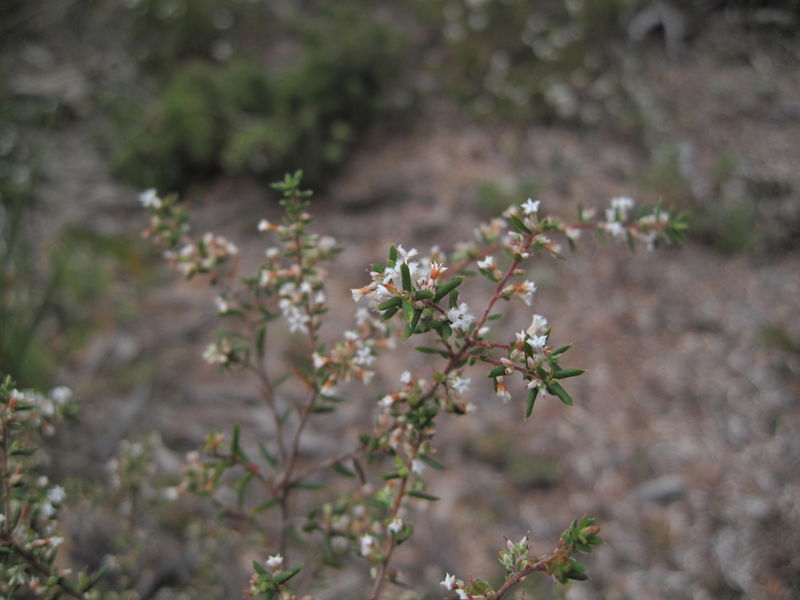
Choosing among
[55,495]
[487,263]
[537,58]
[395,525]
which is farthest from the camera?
[537,58]

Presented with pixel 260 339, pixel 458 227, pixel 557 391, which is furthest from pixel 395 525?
pixel 458 227

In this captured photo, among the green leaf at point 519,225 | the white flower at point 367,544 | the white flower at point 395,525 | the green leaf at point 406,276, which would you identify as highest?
the green leaf at point 519,225

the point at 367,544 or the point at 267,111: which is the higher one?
the point at 267,111

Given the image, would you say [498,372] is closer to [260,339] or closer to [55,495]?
[260,339]

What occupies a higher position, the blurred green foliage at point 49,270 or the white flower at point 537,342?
the blurred green foliage at point 49,270

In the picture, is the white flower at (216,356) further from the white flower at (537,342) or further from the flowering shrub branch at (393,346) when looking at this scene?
the white flower at (537,342)

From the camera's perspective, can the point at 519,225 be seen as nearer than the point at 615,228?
Yes

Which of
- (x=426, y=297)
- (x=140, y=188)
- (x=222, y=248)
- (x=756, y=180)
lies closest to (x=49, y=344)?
(x=140, y=188)

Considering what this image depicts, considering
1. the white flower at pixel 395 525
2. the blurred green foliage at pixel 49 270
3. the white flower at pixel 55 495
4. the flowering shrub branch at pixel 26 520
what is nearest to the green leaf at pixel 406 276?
the white flower at pixel 395 525
